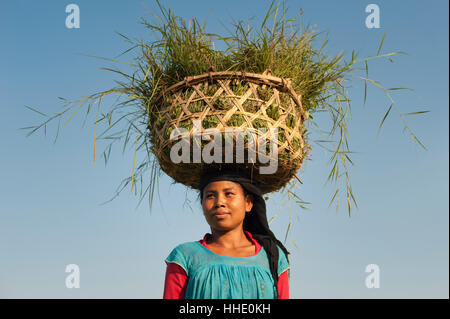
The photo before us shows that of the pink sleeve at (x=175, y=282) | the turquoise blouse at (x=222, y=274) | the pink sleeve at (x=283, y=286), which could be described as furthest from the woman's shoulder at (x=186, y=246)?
the pink sleeve at (x=283, y=286)

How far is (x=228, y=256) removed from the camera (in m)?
2.85

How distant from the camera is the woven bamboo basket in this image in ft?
8.55

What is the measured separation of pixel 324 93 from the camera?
313 centimetres

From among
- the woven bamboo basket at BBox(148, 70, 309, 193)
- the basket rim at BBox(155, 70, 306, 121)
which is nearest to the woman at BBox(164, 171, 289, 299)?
the woven bamboo basket at BBox(148, 70, 309, 193)

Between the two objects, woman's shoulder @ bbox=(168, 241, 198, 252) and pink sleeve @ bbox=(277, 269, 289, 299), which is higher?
woman's shoulder @ bbox=(168, 241, 198, 252)

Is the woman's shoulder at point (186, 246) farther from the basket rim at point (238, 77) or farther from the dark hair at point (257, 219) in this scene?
the basket rim at point (238, 77)

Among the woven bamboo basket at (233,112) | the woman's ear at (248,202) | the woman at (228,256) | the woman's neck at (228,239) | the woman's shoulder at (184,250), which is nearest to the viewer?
the woven bamboo basket at (233,112)

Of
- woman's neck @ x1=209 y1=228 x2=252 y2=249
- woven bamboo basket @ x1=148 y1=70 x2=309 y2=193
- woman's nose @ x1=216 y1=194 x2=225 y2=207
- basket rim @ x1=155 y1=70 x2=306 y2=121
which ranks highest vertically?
basket rim @ x1=155 y1=70 x2=306 y2=121

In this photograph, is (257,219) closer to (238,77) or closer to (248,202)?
(248,202)

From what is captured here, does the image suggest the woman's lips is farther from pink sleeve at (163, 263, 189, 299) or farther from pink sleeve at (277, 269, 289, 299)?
pink sleeve at (277, 269, 289, 299)

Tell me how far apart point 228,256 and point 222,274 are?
14 cm

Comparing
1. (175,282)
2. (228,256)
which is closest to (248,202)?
(228,256)

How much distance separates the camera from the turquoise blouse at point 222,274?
2699 millimetres
